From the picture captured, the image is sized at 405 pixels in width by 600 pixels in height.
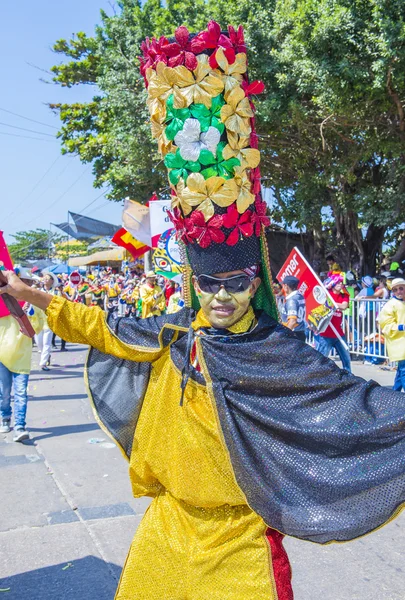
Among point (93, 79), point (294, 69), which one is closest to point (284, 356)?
point (294, 69)

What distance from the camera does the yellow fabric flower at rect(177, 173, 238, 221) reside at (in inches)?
100.0

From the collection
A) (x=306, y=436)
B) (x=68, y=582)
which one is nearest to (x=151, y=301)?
(x=68, y=582)

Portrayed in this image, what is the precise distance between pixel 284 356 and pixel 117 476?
369cm

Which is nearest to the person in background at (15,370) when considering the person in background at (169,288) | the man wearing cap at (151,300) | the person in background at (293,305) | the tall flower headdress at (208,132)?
the person in background at (293,305)

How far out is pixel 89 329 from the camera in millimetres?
2688

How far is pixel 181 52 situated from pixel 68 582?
3021 millimetres

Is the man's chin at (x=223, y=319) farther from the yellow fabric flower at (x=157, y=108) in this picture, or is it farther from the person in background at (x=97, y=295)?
the person in background at (x=97, y=295)

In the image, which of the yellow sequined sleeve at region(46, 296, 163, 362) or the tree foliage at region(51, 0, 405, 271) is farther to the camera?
the tree foliage at region(51, 0, 405, 271)

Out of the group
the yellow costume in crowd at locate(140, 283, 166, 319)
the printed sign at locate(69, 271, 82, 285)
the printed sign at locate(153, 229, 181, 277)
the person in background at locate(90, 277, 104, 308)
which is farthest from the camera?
the person in background at locate(90, 277, 104, 308)

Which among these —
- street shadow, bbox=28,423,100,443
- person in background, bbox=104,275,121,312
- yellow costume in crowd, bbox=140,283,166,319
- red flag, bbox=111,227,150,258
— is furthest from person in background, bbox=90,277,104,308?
street shadow, bbox=28,423,100,443

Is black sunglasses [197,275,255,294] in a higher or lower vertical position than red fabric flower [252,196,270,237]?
lower

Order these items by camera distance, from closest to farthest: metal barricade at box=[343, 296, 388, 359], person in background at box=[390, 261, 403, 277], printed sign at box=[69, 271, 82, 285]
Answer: metal barricade at box=[343, 296, 388, 359]
person in background at box=[390, 261, 403, 277]
printed sign at box=[69, 271, 82, 285]

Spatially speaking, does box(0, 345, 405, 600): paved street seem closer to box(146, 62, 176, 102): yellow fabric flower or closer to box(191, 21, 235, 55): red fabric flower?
box(146, 62, 176, 102): yellow fabric flower

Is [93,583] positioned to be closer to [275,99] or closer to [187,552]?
[187,552]
